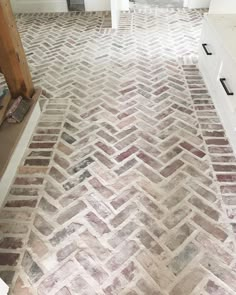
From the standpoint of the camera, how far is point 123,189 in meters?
1.65

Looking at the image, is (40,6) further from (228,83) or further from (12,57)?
(228,83)

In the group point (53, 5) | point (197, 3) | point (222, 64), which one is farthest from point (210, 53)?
point (53, 5)

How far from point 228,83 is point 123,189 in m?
1.02

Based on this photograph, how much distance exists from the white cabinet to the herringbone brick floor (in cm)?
10

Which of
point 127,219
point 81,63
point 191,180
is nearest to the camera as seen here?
point 127,219

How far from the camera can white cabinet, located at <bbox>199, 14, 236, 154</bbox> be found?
1.83m

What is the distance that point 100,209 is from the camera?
61.0 inches

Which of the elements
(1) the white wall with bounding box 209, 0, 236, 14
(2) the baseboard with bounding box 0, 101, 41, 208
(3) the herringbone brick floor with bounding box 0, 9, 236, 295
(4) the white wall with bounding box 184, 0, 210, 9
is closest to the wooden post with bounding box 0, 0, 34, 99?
(2) the baseboard with bounding box 0, 101, 41, 208

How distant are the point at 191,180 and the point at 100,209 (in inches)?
22.7

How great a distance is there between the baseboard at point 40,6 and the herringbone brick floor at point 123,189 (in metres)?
1.82

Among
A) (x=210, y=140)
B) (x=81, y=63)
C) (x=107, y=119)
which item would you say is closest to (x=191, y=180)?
(x=210, y=140)

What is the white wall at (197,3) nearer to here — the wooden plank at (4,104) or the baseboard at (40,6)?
the baseboard at (40,6)

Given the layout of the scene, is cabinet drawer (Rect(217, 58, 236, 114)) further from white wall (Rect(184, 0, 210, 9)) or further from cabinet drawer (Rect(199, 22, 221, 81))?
white wall (Rect(184, 0, 210, 9))

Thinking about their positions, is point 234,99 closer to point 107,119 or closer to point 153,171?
point 153,171
